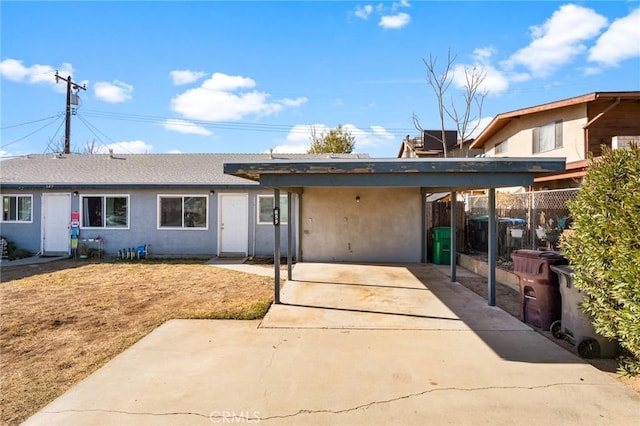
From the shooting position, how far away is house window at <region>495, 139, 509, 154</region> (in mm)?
17062

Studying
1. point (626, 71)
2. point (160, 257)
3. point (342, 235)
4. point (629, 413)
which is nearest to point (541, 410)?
point (629, 413)

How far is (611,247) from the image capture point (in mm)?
3506

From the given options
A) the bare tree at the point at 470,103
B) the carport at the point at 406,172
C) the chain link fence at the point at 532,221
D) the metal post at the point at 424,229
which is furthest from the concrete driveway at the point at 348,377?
the bare tree at the point at 470,103

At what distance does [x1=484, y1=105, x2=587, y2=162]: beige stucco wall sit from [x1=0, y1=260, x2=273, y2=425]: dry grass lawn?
1202 cm

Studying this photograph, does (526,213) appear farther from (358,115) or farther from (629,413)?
(358,115)

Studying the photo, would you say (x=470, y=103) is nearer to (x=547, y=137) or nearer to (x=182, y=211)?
(x=547, y=137)

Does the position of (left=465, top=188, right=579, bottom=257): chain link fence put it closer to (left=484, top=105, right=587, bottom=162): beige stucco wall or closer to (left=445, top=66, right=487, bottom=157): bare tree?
(left=484, top=105, right=587, bottom=162): beige stucco wall

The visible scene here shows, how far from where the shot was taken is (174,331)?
4.89m

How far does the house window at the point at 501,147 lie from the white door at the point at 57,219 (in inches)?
730

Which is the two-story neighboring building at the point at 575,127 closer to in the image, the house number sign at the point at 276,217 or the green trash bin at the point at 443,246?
the green trash bin at the point at 443,246

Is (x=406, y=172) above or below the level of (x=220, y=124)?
below

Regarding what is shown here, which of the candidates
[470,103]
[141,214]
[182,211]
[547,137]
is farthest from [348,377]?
[470,103]

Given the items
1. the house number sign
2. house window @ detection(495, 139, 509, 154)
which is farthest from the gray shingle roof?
house window @ detection(495, 139, 509, 154)

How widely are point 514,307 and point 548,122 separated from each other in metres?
11.1
